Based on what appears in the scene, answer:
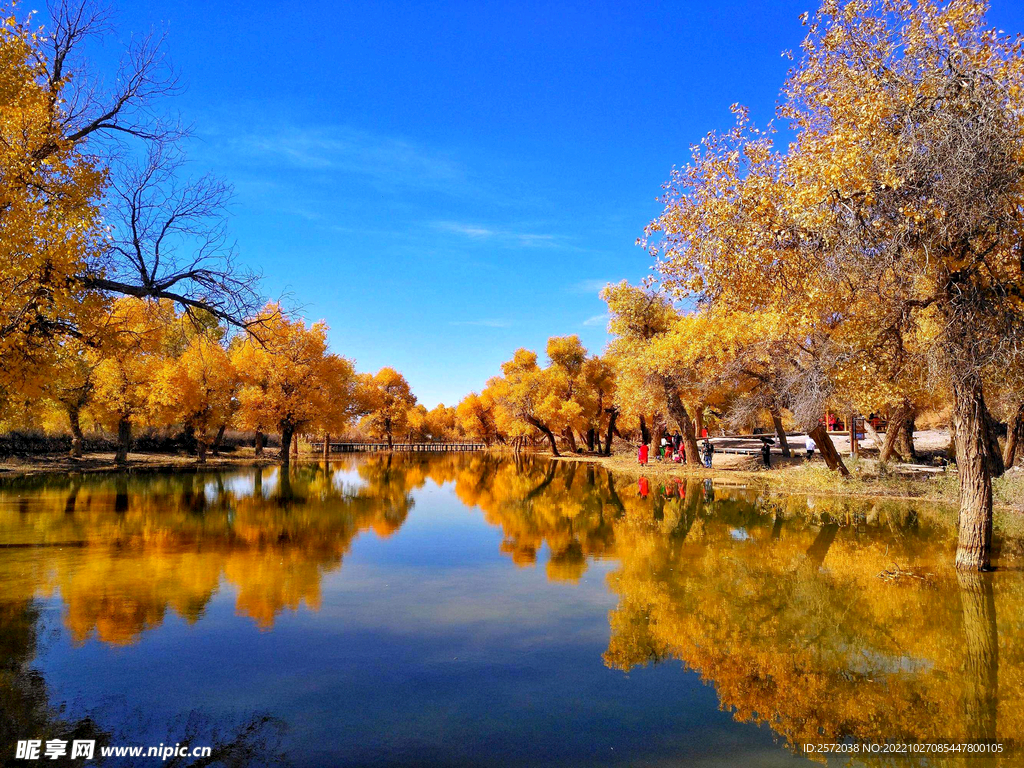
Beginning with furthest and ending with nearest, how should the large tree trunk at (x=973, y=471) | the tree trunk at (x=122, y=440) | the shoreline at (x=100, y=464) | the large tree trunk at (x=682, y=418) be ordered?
1. the tree trunk at (x=122, y=440)
2. the large tree trunk at (x=682, y=418)
3. the shoreline at (x=100, y=464)
4. the large tree trunk at (x=973, y=471)

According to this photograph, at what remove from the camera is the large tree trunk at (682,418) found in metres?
31.8

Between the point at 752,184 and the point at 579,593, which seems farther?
Result: the point at 752,184

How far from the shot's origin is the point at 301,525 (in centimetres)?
1541

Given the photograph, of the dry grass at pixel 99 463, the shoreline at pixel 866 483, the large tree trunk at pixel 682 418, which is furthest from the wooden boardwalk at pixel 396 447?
the shoreline at pixel 866 483

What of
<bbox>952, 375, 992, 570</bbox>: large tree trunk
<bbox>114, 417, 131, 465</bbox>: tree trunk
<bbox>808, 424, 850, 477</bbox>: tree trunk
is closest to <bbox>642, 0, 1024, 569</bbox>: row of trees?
<bbox>952, 375, 992, 570</bbox>: large tree trunk

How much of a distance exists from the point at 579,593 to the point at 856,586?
424cm

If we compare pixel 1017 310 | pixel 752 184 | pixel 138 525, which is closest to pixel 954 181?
pixel 1017 310

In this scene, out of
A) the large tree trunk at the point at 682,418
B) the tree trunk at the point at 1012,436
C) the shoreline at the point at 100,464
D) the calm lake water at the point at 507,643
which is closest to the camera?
the calm lake water at the point at 507,643

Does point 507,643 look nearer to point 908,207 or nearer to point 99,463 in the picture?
point 908,207

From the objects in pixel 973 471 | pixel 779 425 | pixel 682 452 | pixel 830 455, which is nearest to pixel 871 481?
pixel 830 455

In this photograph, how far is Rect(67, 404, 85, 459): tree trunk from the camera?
109ft

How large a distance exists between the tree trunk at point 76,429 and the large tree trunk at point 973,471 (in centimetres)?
3885

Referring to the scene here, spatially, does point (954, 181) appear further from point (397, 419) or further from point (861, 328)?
point (397, 419)

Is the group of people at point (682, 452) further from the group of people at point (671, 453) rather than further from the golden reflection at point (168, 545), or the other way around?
the golden reflection at point (168, 545)
